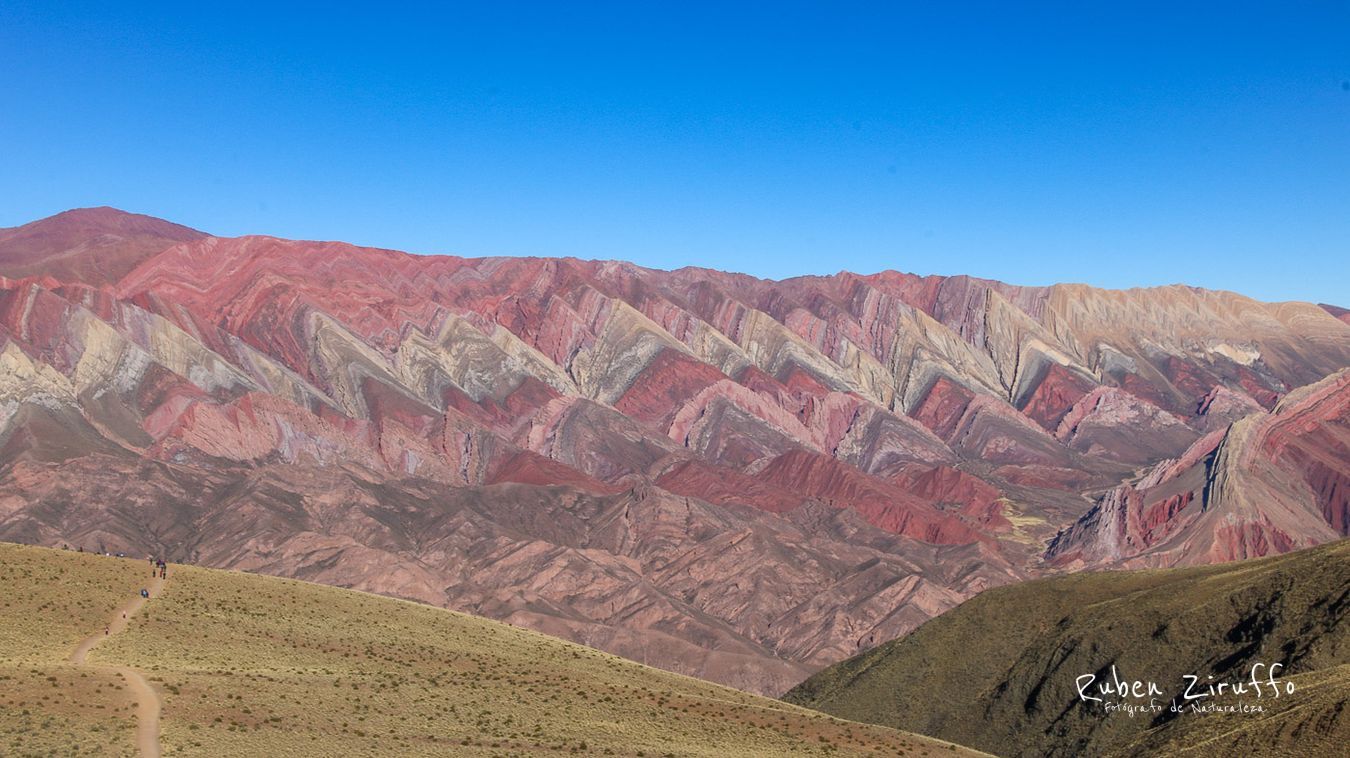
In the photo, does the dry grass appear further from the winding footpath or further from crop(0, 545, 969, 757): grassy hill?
the winding footpath

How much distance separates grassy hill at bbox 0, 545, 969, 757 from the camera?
47.6 metres

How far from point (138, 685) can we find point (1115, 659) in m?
55.2

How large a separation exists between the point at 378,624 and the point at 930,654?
137 feet

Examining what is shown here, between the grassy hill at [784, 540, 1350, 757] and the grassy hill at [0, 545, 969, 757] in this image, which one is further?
the grassy hill at [784, 540, 1350, 757]

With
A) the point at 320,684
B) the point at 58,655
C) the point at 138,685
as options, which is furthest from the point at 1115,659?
the point at 58,655

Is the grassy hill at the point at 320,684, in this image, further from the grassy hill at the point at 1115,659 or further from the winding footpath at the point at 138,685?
the grassy hill at the point at 1115,659

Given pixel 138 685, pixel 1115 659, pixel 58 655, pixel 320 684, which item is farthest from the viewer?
pixel 1115 659

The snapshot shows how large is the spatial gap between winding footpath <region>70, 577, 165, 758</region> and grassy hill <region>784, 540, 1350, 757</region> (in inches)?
1558

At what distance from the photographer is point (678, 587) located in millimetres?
171625

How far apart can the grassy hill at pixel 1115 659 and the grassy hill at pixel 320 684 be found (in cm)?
1473

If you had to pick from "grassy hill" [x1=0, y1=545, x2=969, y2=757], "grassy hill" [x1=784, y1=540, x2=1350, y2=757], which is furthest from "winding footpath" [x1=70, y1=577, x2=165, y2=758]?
"grassy hill" [x1=784, y1=540, x2=1350, y2=757]

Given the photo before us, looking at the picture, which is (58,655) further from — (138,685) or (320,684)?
(320,684)

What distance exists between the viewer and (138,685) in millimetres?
51188

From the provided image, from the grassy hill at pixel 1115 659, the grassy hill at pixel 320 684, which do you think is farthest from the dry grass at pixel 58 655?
the grassy hill at pixel 1115 659
